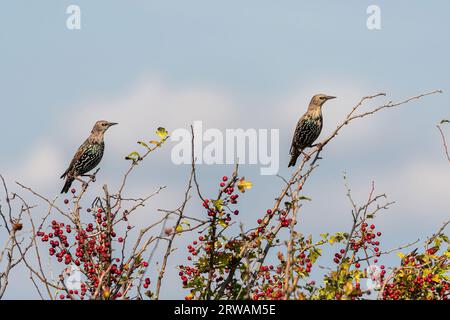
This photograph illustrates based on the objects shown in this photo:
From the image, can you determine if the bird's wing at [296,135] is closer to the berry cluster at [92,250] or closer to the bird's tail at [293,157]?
the bird's tail at [293,157]

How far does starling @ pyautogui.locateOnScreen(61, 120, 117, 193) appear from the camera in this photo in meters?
14.6

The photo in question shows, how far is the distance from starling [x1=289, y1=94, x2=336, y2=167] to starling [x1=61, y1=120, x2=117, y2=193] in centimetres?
370

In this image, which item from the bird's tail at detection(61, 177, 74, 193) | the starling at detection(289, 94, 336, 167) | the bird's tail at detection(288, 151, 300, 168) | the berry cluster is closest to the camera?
the berry cluster

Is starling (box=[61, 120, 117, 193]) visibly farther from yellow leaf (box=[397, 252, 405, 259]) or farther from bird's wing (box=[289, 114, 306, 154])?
yellow leaf (box=[397, 252, 405, 259])

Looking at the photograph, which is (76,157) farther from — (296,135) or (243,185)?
(243,185)

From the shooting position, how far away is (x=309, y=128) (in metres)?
14.0

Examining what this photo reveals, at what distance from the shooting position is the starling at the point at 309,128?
1390 cm

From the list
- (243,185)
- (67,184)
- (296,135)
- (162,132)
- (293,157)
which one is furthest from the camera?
(67,184)

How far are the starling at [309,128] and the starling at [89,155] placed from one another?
12.1ft

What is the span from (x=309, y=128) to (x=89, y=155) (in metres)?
4.32

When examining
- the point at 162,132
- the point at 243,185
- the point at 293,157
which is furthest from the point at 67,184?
the point at 243,185

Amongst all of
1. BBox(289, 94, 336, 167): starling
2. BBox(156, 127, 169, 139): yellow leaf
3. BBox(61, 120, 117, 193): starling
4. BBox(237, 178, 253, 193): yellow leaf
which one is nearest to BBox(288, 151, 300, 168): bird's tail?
BBox(289, 94, 336, 167): starling
